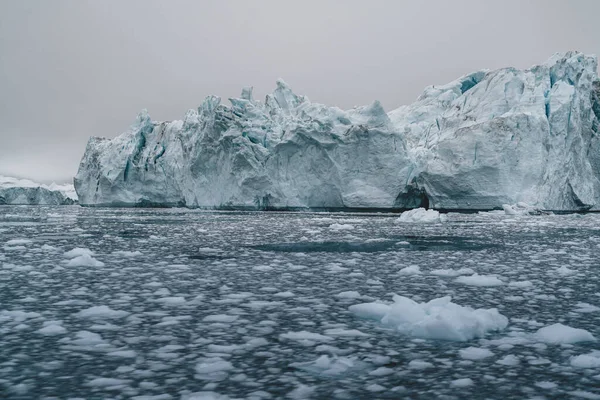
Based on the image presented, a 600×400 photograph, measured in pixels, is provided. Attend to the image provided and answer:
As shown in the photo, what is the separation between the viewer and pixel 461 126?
106 ft

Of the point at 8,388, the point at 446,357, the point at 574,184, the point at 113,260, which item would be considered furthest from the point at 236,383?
the point at 574,184

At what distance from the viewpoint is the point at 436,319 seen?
3244mm

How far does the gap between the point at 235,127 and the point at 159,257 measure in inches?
1141

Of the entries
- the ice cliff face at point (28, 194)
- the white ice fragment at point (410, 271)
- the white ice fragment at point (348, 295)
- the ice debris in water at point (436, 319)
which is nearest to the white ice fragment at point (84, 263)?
the white ice fragment at point (348, 295)

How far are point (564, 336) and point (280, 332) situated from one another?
1829mm

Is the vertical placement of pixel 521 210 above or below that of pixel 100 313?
above

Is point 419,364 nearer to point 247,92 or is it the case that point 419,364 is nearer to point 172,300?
point 172,300

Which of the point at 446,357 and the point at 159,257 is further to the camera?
the point at 159,257

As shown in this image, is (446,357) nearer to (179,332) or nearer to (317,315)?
(317,315)

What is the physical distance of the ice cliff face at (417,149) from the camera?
30.3 m

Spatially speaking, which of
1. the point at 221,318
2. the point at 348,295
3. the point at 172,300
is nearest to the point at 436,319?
the point at 348,295

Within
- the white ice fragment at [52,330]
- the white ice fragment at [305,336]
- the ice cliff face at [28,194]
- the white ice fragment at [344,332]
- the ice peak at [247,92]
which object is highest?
the ice peak at [247,92]

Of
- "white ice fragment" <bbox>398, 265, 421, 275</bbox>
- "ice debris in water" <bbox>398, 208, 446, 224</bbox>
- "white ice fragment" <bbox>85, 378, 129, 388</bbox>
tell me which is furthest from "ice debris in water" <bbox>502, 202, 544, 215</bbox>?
"white ice fragment" <bbox>85, 378, 129, 388</bbox>

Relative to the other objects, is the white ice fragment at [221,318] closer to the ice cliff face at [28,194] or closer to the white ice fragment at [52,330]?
the white ice fragment at [52,330]
